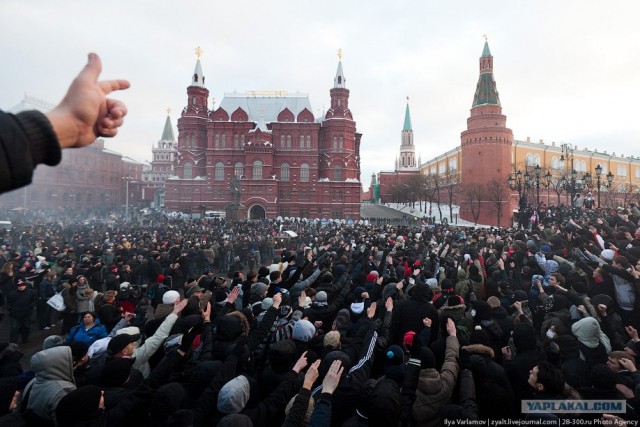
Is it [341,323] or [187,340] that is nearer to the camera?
[187,340]

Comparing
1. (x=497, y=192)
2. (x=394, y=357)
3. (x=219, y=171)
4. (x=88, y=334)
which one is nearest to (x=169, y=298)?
(x=88, y=334)

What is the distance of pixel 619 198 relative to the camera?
61.8 m

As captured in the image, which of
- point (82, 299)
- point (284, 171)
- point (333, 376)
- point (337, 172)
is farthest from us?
point (284, 171)

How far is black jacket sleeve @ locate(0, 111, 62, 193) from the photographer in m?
1.09

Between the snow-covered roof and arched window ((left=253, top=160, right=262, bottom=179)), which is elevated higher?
the snow-covered roof

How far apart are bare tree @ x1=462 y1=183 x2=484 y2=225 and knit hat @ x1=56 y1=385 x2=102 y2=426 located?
49107mm

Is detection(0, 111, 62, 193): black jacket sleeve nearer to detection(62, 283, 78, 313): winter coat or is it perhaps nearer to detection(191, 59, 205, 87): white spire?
detection(62, 283, 78, 313): winter coat

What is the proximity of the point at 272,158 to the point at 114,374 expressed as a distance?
150 feet

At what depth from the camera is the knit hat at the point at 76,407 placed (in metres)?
→ 2.41

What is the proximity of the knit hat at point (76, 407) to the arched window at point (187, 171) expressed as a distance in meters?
50.8

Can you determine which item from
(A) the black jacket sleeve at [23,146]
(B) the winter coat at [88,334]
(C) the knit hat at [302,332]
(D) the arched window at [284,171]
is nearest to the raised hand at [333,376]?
(C) the knit hat at [302,332]

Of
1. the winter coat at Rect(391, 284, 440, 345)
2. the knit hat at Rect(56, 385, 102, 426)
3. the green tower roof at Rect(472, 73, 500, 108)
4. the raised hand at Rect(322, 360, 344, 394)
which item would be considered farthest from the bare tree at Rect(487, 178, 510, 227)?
the knit hat at Rect(56, 385, 102, 426)

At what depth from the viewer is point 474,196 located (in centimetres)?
4881

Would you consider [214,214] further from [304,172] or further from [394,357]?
[394,357]
